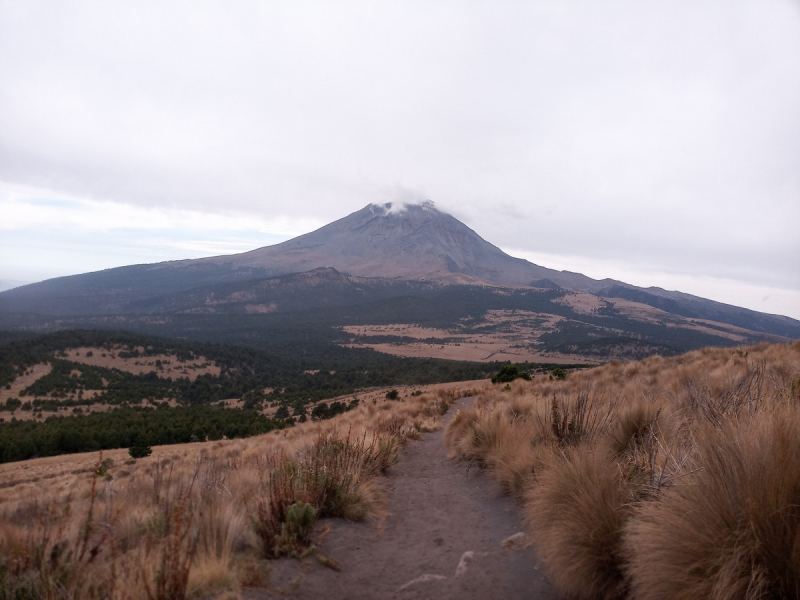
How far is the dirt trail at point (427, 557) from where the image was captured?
3.54 meters

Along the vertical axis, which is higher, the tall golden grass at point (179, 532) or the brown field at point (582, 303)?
the brown field at point (582, 303)

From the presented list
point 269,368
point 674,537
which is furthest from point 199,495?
point 269,368

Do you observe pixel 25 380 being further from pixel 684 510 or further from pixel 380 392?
pixel 684 510

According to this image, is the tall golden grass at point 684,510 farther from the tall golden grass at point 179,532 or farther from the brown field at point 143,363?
the brown field at point 143,363

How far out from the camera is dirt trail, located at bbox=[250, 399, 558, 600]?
354 centimetres

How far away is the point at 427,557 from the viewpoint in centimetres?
432

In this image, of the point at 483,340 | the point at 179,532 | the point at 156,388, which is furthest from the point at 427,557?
the point at 483,340

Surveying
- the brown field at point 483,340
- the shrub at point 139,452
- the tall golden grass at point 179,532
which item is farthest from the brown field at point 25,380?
the brown field at point 483,340

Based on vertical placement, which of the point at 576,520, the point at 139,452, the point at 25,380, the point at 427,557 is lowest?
the point at 25,380

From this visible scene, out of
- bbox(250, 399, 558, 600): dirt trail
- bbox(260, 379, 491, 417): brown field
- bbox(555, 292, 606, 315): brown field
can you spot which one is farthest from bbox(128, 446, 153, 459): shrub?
bbox(555, 292, 606, 315): brown field

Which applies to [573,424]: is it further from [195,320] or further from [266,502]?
[195,320]

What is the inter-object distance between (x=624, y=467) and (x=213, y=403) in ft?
174

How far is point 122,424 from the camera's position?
30984 mm

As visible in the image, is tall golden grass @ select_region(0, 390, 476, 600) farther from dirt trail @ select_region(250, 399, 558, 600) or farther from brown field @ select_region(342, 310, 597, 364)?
brown field @ select_region(342, 310, 597, 364)
